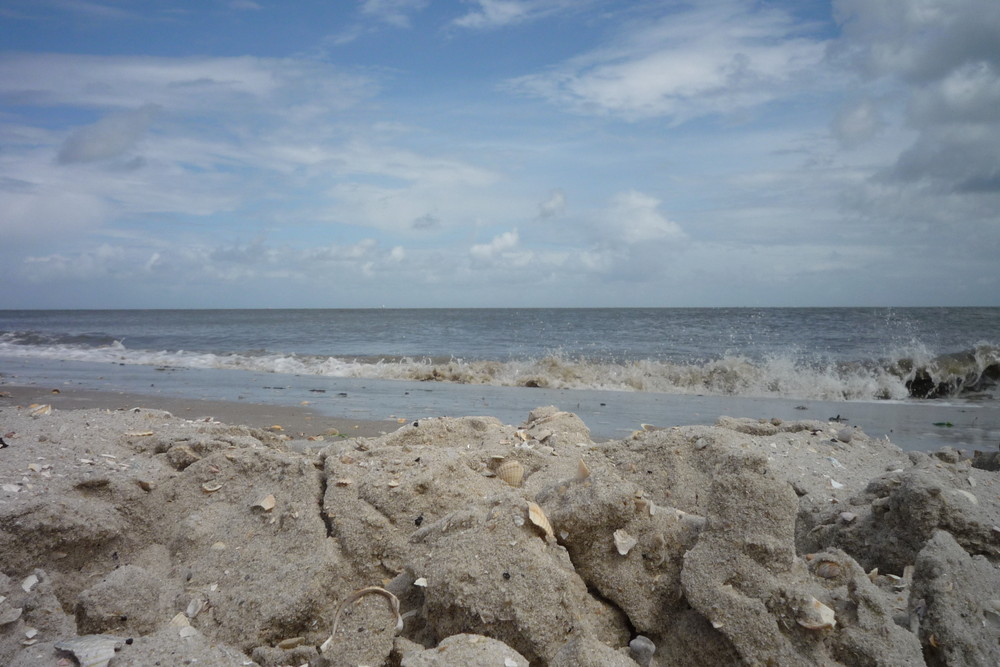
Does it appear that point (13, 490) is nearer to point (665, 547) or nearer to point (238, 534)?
point (238, 534)

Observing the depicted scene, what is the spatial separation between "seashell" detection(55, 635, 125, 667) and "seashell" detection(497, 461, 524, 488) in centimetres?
201

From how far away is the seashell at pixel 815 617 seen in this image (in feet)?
7.15

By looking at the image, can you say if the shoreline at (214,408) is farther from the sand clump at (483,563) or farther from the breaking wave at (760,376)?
the breaking wave at (760,376)

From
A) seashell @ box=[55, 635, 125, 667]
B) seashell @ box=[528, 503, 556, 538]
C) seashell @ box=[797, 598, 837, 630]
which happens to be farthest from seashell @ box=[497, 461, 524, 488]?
seashell @ box=[55, 635, 125, 667]

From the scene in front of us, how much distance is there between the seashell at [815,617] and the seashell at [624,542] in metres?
0.63

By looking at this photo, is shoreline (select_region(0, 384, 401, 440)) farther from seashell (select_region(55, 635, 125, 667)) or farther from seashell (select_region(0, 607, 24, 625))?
seashell (select_region(55, 635, 125, 667))

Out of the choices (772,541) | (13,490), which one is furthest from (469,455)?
(13,490)

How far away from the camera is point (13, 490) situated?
3.17 metres

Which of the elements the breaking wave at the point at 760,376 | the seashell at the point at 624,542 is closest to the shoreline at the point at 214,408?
the seashell at the point at 624,542

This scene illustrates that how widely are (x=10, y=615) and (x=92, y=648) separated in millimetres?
537

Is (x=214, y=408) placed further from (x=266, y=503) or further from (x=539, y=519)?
(x=539, y=519)

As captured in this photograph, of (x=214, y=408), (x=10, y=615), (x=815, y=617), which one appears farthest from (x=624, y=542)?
(x=214, y=408)

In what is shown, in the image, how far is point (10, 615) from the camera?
2.50 meters

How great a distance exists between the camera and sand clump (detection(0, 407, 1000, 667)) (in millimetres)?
2271
